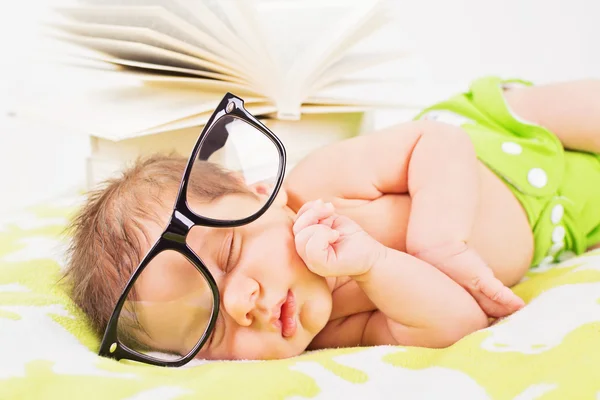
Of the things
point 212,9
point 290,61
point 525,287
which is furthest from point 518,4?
point 525,287

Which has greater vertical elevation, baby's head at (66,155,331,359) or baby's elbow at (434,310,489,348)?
baby's head at (66,155,331,359)

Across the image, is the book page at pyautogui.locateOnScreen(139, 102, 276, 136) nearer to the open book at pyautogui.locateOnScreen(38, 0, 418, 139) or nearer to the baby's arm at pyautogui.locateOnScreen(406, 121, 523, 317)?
the open book at pyautogui.locateOnScreen(38, 0, 418, 139)

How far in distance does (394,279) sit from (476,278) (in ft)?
0.46

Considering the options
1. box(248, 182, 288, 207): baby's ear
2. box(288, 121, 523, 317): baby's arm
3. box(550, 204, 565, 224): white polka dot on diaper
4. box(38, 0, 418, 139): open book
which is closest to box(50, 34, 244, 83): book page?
box(38, 0, 418, 139): open book

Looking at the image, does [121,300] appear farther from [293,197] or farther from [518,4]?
[518,4]

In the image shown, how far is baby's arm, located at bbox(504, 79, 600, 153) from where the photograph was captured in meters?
1.32

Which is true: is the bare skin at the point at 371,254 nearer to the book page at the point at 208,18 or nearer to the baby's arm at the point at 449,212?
the baby's arm at the point at 449,212

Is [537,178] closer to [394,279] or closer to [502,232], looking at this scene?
[502,232]

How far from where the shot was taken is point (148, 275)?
0.86 metres

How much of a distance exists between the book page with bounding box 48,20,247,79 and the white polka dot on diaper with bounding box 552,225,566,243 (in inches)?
26.6

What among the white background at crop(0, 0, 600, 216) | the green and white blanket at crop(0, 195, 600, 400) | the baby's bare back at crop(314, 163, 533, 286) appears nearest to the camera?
the green and white blanket at crop(0, 195, 600, 400)

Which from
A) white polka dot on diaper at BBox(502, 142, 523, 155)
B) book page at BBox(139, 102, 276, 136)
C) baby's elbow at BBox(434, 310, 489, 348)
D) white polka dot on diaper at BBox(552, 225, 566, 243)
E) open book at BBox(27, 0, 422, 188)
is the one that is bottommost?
baby's elbow at BBox(434, 310, 489, 348)

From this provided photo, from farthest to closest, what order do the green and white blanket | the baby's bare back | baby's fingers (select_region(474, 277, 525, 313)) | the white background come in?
1. the white background
2. the baby's bare back
3. baby's fingers (select_region(474, 277, 525, 313))
4. the green and white blanket

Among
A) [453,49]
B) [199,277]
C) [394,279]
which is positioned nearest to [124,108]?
[199,277]
